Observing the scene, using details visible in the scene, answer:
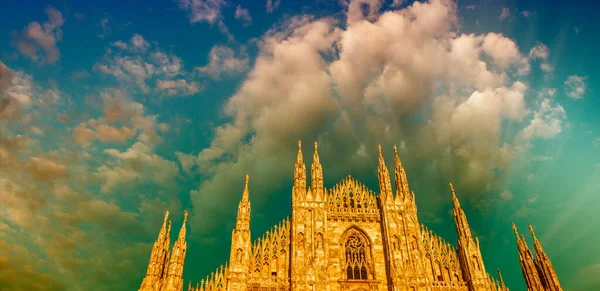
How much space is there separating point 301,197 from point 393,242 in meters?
9.69

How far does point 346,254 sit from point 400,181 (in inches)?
391

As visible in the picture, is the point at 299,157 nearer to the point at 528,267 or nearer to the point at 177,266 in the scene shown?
the point at 177,266

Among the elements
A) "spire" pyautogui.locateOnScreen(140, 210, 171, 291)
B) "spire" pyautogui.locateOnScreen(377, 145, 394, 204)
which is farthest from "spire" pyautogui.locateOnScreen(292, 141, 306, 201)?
"spire" pyautogui.locateOnScreen(140, 210, 171, 291)

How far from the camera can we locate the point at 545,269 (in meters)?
33.0

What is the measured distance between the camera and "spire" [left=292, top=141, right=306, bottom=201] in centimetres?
3669

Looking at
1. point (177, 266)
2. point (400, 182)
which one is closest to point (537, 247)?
point (400, 182)

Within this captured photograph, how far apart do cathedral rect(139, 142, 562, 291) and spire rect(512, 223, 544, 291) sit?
3.1 inches

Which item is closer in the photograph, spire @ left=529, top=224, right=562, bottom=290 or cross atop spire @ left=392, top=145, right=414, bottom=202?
spire @ left=529, top=224, right=562, bottom=290

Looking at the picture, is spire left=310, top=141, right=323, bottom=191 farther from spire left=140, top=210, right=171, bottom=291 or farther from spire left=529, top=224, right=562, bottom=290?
spire left=529, top=224, right=562, bottom=290

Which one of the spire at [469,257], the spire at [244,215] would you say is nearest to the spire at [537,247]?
the spire at [469,257]

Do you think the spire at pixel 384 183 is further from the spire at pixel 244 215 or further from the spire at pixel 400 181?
the spire at pixel 244 215

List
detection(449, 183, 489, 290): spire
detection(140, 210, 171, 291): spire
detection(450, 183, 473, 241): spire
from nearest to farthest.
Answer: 1. detection(140, 210, 171, 291): spire
2. detection(449, 183, 489, 290): spire
3. detection(450, 183, 473, 241): spire

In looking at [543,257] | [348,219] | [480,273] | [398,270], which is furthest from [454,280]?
[348,219]

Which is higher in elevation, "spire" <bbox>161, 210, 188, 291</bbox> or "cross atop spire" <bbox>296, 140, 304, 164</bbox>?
"cross atop spire" <bbox>296, 140, 304, 164</bbox>
